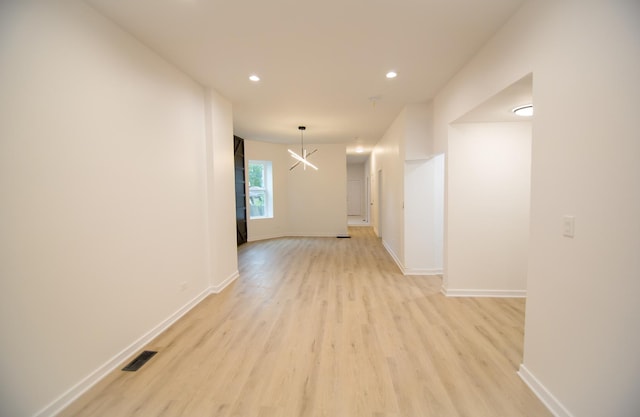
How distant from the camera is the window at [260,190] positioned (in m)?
7.77

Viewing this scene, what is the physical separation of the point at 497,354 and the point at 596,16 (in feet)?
7.81

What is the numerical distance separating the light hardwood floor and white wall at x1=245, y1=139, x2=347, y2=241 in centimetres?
448

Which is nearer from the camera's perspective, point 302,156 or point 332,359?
point 332,359

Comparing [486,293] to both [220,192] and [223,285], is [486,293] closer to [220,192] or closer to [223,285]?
[223,285]

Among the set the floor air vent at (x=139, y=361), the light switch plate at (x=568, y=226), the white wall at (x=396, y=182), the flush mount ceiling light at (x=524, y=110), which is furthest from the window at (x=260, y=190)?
the light switch plate at (x=568, y=226)

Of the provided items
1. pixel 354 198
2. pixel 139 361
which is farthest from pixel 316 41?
pixel 354 198

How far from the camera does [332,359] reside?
7.29ft

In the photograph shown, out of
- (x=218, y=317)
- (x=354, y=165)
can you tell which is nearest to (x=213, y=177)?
(x=218, y=317)

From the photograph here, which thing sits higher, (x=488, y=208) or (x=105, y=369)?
(x=488, y=208)

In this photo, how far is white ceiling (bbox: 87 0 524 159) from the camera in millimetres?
2031

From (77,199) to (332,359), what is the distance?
223cm

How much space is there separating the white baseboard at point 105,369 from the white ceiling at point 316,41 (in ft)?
8.75

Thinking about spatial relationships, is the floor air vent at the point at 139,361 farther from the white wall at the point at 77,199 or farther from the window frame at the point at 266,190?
the window frame at the point at 266,190

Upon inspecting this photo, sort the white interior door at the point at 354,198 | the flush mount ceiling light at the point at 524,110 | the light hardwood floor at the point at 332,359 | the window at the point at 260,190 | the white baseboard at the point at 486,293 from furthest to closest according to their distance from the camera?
the white interior door at the point at 354,198
the window at the point at 260,190
the white baseboard at the point at 486,293
the flush mount ceiling light at the point at 524,110
the light hardwood floor at the point at 332,359
